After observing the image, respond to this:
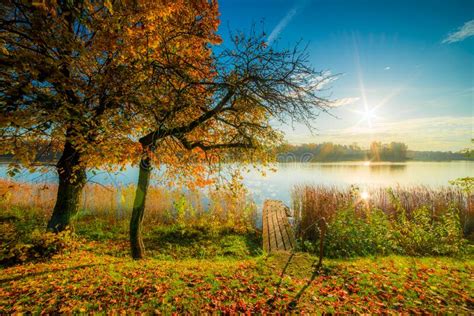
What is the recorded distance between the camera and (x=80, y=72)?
5039 millimetres

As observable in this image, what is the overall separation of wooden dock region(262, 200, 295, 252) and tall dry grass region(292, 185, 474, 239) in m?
0.70

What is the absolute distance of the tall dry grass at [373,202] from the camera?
9383 mm

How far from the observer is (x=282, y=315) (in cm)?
342

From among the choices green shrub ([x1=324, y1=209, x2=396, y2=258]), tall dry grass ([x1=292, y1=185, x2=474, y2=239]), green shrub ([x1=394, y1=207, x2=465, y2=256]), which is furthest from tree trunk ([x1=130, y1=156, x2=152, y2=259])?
green shrub ([x1=394, y1=207, x2=465, y2=256])

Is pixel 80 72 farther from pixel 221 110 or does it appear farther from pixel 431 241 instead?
pixel 431 241

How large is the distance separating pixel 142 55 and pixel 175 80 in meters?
0.79

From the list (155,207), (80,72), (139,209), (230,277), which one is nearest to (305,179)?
(155,207)

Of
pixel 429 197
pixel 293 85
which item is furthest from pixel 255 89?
pixel 429 197

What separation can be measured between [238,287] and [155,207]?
335 inches

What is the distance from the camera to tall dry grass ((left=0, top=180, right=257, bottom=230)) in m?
10.4

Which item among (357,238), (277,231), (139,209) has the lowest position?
(277,231)

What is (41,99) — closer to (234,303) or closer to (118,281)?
(118,281)

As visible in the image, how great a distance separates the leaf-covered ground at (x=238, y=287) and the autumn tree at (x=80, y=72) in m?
2.13

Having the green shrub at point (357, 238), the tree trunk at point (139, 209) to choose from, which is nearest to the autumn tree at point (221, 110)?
the tree trunk at point (139, 209)
